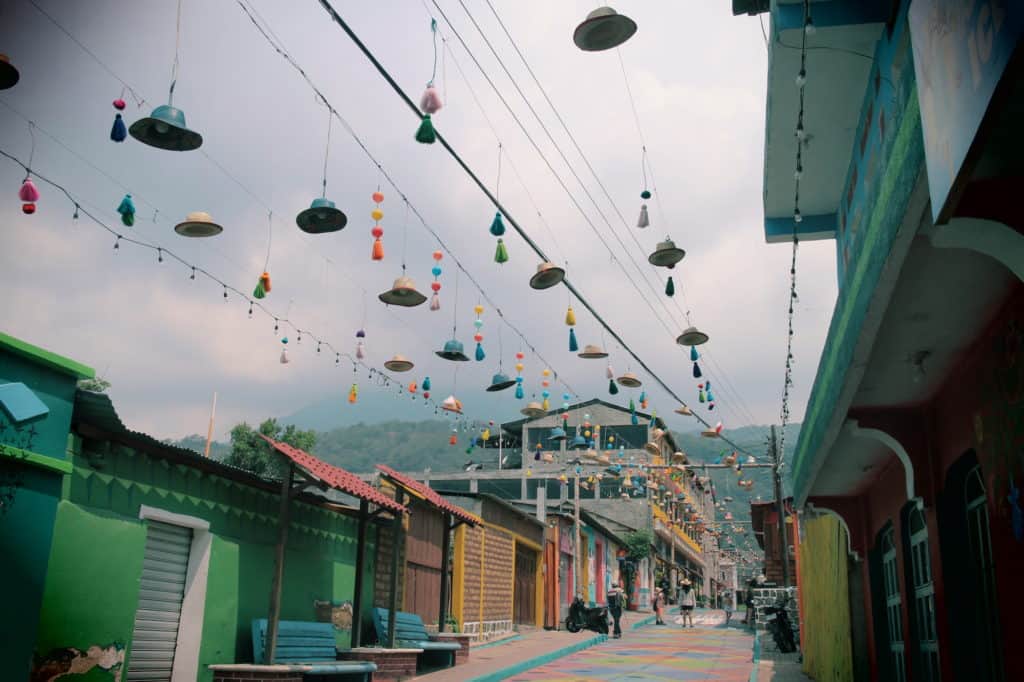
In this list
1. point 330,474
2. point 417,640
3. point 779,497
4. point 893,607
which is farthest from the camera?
point 779,497

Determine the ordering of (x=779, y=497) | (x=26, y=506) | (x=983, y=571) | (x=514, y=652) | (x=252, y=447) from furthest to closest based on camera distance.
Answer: (x=252, y=447) < (x=779, y=497) < (x=514, y=652) < (x=26, y=506) < (x=983, y=571)

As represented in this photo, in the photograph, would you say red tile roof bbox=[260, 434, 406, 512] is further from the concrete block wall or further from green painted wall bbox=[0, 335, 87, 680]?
the concrete block wall

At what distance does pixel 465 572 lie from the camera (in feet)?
65.2

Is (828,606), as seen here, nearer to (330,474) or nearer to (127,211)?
(330,474)

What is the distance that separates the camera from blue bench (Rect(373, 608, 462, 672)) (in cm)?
1448

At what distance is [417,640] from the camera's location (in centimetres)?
1515

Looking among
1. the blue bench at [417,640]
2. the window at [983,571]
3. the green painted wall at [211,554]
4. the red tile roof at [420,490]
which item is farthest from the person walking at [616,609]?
the window at [983,571]

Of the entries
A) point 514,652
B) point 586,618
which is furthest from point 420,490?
point 586,618

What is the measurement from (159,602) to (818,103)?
9582 mm

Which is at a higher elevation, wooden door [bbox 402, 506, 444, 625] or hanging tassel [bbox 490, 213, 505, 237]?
hanging tassel [bbox 490, 213, 505, 237]

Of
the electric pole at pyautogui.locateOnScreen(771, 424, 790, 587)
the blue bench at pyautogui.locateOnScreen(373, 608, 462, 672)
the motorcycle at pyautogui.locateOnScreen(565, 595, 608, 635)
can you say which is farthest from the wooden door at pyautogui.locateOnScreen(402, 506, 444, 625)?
the electric pole at pyautogui.locateOnScreen(771, 424, 790, 587)

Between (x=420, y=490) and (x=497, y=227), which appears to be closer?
(x=497, y=227)

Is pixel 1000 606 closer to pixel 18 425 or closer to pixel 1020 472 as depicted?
pixel 1020 472

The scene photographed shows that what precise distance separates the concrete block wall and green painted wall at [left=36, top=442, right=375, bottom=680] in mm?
12966
